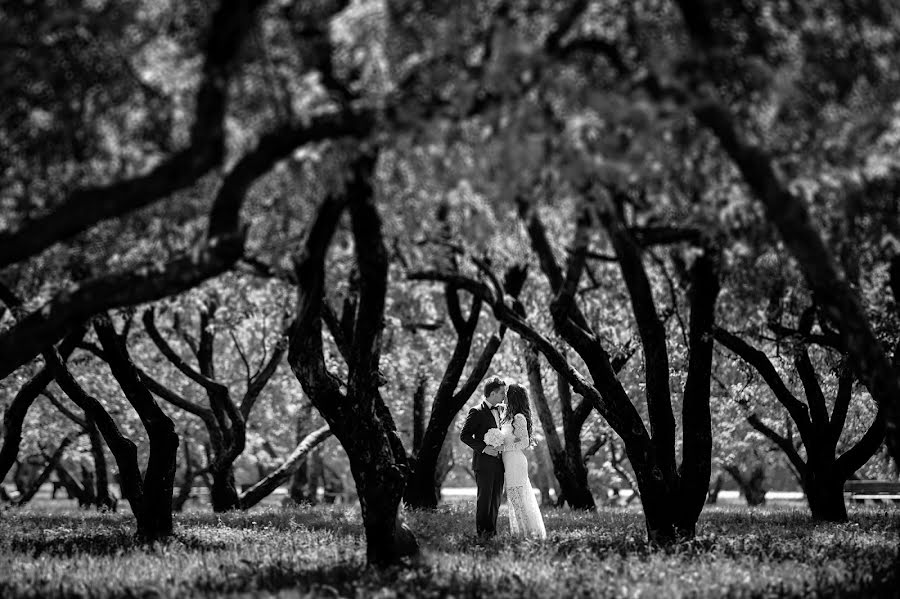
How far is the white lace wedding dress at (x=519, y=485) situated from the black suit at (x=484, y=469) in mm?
202

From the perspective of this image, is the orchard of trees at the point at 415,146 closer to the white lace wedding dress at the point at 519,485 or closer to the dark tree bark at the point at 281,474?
the white lace wedding dress at the point at 519,485

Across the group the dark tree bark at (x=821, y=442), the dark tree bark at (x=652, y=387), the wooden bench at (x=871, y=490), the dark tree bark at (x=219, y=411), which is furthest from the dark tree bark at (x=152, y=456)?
the wooden bench at (x=871, y=490)

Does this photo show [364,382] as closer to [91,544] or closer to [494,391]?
[494,391]

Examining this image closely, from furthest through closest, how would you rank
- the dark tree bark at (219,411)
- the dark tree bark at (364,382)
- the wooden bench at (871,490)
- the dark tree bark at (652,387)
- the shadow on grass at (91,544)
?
the wooden bench at (871,490) < the dark tree bark at (219,411) < the dark tree bark at (652,387) < the shadow on grass at (91,544) < the dark tree bark at (364,382)

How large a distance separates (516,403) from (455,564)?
4550 millimetres

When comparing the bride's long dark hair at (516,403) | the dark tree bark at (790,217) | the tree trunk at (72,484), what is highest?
the dark tree bark at (790,217)

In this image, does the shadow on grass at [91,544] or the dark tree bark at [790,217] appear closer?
the dark tree bark at [790,217]

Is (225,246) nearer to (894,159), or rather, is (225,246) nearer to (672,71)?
(672,71)

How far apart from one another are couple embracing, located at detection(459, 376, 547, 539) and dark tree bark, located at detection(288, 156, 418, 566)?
11.7 ft

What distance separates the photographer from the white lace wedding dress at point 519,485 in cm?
1325

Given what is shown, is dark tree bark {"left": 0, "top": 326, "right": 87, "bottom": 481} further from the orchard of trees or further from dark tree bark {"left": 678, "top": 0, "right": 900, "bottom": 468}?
dark tree bark {"left": 678, "top": 0, "right": 900, "bottom": 468}

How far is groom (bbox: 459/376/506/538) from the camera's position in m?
13.6

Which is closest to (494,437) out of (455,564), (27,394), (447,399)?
(455,564)

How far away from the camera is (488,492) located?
44.8 ft
